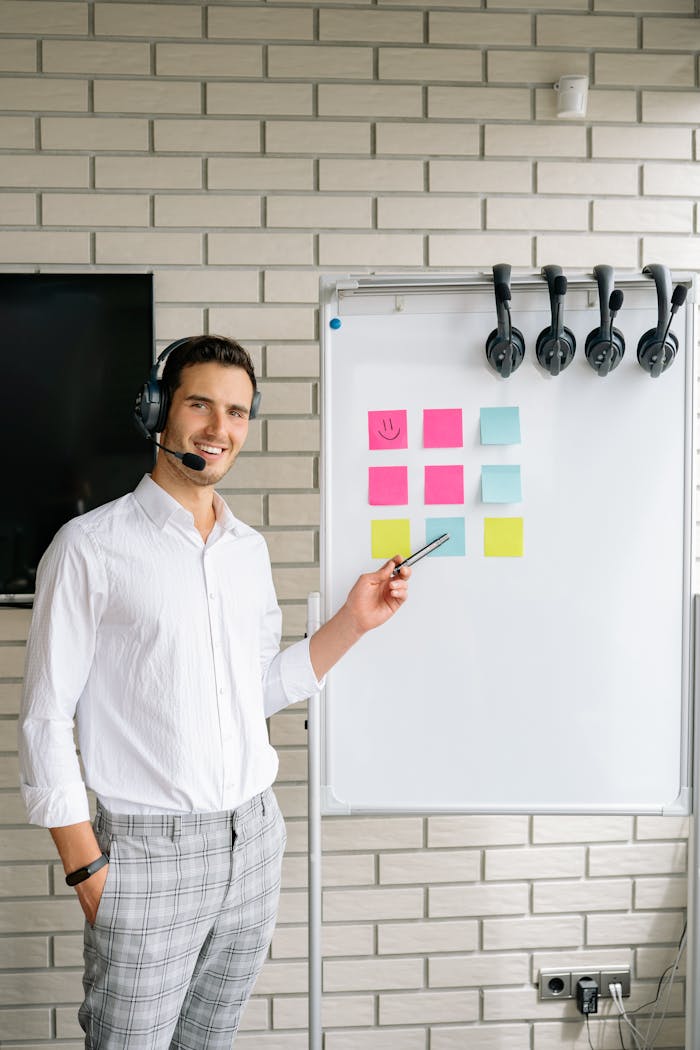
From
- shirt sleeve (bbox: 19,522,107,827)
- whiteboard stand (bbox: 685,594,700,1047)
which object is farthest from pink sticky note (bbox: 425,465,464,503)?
shirt sleeve (bbox: 19,522,107,827)

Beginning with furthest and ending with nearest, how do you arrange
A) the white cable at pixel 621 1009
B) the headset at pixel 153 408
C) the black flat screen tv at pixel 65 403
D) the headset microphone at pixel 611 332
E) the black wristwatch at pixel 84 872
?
the white cable at pixel 621 1009
the black flat screen tv at pixel 65 403
the headset microphone at pixel 611 332
the headset at pixel 153 408
the black wristwatch at pixel 84 872

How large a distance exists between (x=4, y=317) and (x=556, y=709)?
1.56m

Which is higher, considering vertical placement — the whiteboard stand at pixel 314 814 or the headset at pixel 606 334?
the headset at pixel 606 334

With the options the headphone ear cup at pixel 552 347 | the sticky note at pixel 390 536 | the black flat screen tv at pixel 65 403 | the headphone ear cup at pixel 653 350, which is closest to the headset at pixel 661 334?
the headphone ear cup at pixel 653 350

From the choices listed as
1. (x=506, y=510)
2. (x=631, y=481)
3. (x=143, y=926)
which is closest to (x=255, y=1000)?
(x=143, y=926)

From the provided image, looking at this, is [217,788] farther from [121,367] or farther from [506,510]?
[121,367]

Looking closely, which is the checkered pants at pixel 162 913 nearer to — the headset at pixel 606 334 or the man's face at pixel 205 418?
the man's face at pixel 205 418

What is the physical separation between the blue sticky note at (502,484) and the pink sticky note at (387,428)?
0.18m

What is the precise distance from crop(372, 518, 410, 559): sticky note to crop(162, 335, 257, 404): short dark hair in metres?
0.44

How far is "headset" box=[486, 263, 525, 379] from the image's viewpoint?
172 cm

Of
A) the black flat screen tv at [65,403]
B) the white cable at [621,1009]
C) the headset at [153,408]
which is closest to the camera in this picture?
the headset at [153,408]

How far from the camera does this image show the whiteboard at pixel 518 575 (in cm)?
179

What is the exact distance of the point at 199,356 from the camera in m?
1.55

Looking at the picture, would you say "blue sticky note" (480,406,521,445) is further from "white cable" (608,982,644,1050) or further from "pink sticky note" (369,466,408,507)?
"white cable" (608,982,644,1050)
